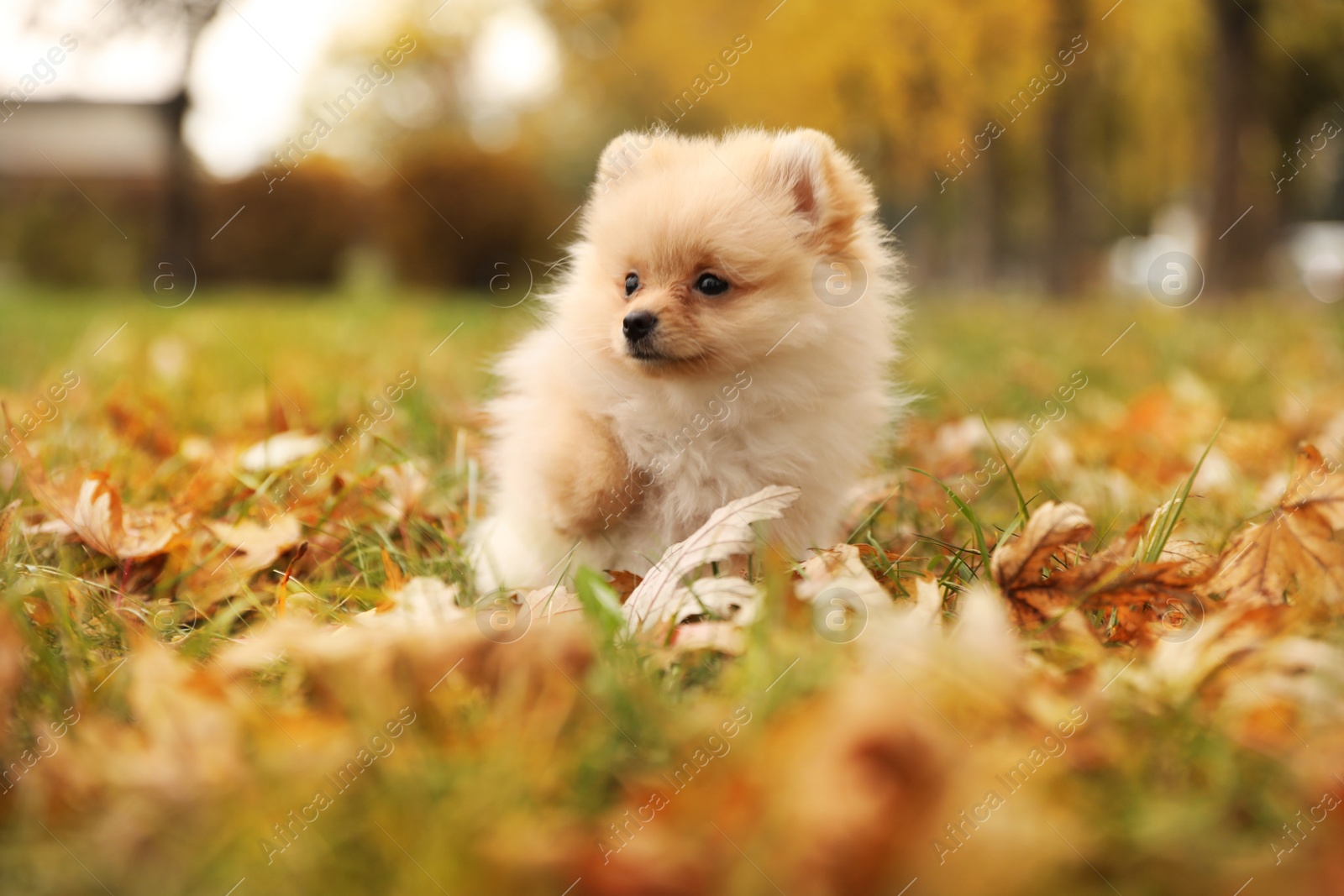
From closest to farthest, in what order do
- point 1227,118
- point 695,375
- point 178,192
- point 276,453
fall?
point 695,375 → point 276,453 → point 1227,118 → point 178,192

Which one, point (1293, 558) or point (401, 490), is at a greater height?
point (401, 490)

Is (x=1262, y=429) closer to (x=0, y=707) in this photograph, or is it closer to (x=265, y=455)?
(x=265, y=455)

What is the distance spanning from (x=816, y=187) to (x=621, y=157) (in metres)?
0.52

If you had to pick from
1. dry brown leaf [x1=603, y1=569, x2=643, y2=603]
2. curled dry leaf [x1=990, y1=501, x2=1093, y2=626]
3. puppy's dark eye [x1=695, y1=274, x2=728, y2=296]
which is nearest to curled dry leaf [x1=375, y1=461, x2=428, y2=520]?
dry brown leaf [x1=603, y1=569, x2=643, y2=603]

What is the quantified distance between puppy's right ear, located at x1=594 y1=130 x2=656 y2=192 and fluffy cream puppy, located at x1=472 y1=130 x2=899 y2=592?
0.18ft

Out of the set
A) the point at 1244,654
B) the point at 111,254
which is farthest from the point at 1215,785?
the point at 111,254

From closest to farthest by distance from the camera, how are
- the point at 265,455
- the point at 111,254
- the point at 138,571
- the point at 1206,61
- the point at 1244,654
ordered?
the point at 1244,654 < the point at 138,571 < the point at 265,455 < the point at 1206,61 < the point at 111,254

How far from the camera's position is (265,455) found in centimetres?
282

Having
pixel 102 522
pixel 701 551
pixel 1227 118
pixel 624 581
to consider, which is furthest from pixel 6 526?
pixel 1227 118

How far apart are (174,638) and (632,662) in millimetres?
934

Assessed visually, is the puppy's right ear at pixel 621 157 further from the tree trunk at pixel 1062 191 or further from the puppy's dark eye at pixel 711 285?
the tree trunk at pixel 1062 191

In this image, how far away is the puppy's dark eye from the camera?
87.1 inches

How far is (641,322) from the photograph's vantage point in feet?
6.93

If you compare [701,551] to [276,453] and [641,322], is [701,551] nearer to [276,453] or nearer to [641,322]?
[641,322]
